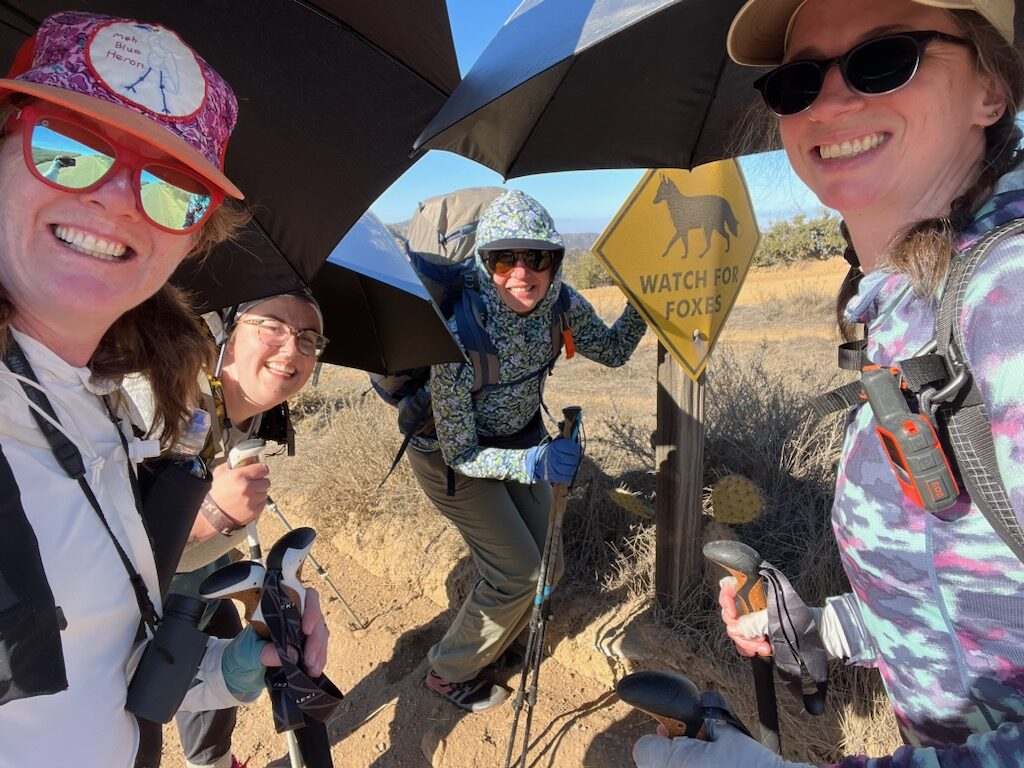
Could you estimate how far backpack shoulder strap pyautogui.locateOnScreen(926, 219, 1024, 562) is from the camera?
→ 899mm

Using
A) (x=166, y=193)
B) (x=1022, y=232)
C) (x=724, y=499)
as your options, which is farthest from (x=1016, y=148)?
(x=724, y=499)

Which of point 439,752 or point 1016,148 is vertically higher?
point 1016,148

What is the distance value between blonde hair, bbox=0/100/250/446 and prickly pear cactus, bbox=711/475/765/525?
8.10ft

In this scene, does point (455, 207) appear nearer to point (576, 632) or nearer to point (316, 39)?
point (316, 39)

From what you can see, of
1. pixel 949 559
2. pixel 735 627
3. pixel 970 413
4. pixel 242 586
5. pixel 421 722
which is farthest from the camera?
pixel 421 722

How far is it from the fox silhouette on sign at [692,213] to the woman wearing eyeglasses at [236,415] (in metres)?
1.46

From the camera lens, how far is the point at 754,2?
114 cm

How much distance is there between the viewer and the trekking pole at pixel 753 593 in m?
1.59

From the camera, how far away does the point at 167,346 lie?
154 cm

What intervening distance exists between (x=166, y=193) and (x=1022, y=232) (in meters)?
1.45

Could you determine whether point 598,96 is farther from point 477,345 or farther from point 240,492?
point 240,492

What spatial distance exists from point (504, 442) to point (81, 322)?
2.12m

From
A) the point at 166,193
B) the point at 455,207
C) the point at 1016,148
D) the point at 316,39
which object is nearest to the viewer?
the point at 1016,148

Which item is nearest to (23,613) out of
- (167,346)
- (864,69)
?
(167,346)
